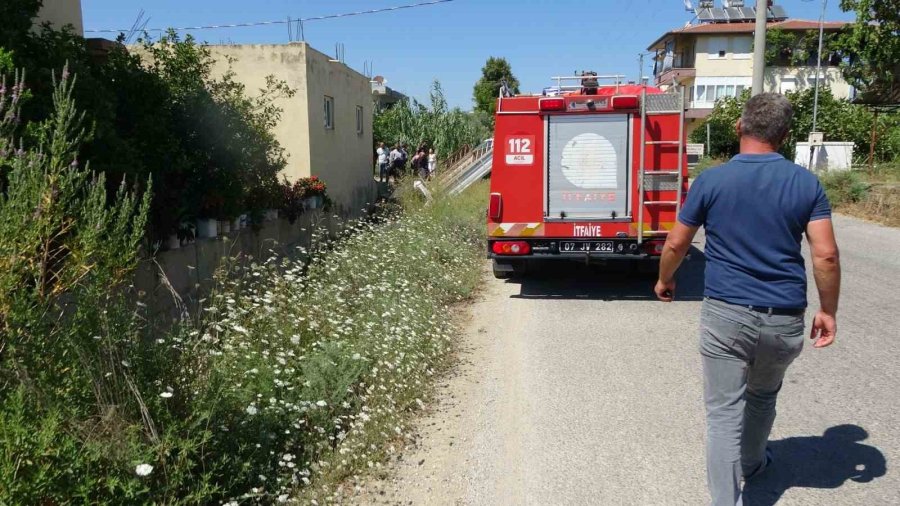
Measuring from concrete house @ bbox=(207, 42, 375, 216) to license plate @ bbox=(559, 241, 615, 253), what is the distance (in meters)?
A: 5.71

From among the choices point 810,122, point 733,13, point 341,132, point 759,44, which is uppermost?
point 733,13

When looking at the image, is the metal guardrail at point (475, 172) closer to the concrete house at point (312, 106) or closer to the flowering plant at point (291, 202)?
the concrete house at point (312, 106)

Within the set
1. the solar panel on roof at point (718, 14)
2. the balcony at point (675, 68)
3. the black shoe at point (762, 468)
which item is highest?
the solar panel on roof at point (718, 14)

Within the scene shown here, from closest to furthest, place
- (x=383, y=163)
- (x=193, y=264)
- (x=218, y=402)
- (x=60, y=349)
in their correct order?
1. (x=60, y=349)
2. (x=218, y=402)
3. (x=193, y=264)
4. (x=383, y=163)

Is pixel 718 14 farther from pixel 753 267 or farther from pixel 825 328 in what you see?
pixel 753 267

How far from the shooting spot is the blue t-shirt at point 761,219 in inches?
127

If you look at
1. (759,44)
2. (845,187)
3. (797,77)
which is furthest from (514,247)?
(797,77)

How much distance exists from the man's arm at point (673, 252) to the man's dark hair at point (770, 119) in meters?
0.53

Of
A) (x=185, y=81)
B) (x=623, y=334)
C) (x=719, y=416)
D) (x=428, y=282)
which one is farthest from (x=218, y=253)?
(x=719, y=416)

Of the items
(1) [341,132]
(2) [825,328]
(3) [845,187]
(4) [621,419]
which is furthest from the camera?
(3) [845,187]

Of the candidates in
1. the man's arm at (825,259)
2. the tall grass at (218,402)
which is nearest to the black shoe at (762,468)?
the man's arm at (825,259)

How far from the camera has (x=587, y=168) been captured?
29.2 ft

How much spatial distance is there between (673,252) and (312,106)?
36.9 ft

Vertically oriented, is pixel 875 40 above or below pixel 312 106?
above
